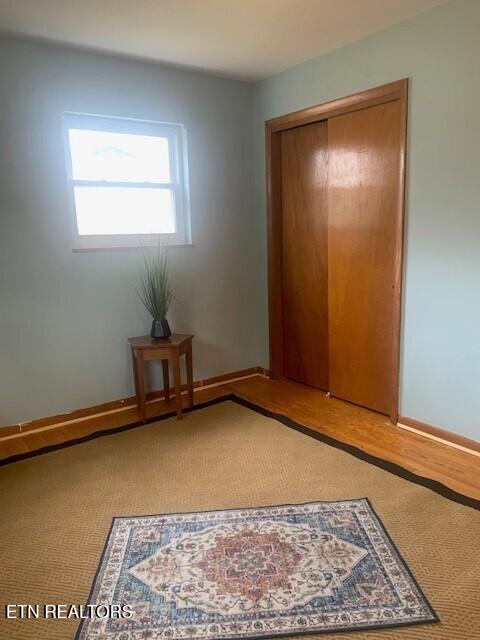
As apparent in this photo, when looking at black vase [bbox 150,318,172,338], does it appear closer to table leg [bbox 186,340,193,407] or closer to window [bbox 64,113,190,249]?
table leg [bbox 186,340,193,407]

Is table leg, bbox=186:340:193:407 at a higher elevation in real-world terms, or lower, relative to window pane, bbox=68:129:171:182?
lower

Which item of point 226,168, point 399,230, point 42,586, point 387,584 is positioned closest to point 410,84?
point 399,230

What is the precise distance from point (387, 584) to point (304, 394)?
204cm

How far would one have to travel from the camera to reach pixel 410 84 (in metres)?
2.68

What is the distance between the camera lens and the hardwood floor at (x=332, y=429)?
8.20ft

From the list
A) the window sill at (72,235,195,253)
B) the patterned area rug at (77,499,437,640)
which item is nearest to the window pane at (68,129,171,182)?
the window sill at (72,235,195,253)

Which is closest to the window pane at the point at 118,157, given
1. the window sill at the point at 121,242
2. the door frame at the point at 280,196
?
the window sill at the point at 121,242

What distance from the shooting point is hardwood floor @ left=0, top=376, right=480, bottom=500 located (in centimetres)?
250

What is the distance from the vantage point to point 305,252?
367 centimetres

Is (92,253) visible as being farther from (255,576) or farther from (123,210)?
(255,576)

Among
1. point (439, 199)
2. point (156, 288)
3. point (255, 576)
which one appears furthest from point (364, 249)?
point (255, 576)

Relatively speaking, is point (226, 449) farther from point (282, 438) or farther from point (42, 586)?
point (42, 586)

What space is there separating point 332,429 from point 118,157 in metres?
2.44

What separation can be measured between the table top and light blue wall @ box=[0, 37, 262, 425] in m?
0.17
